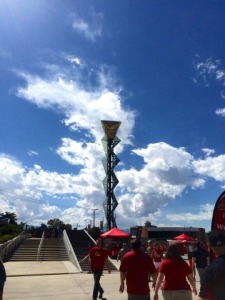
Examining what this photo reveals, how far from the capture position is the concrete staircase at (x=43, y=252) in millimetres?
24453

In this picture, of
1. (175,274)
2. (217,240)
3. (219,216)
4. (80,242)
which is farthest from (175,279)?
(80,242)

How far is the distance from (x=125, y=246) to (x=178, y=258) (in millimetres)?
9165

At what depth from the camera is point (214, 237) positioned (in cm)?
343

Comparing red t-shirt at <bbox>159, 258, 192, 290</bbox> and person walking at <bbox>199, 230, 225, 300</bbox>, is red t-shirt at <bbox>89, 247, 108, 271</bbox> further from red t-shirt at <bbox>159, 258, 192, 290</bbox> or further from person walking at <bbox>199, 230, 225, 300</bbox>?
person walking at <bbox>199, 230, 225, 300</bbox>

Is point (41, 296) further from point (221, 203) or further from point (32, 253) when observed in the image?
point (32, 253)

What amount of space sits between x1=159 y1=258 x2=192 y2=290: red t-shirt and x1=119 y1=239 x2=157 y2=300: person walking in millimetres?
272

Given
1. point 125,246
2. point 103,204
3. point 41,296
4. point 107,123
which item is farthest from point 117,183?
point 41,296

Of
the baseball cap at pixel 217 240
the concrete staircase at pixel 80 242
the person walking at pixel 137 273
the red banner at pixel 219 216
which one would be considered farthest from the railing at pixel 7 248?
the baseball cap at pixel 217 240

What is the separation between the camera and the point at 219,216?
4.29 m

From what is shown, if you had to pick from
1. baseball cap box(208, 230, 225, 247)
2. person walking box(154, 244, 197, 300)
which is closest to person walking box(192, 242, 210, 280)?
person walking box(154, 244, 197, 300)

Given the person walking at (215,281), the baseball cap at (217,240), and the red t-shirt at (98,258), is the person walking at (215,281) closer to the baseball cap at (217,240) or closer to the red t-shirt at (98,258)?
the baseball cap at (217,240)

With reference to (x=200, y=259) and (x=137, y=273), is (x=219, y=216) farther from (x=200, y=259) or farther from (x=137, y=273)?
(x=200, y=259)

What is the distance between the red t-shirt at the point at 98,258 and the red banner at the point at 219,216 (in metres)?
5.75

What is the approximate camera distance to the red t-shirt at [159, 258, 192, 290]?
5.29m
